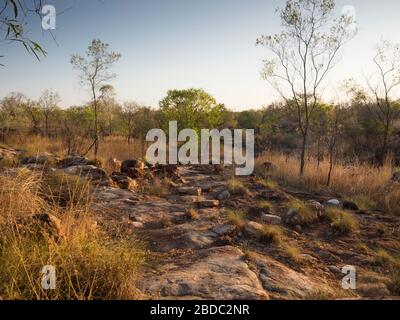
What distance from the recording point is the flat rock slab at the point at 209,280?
11.0 ft

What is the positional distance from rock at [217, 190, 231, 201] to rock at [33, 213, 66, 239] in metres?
4.74

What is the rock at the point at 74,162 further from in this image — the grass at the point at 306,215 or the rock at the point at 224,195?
the grass at the point at 306,215

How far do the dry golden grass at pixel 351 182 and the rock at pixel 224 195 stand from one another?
274cm

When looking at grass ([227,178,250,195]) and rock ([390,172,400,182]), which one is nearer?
grass ([227,178,250,195])

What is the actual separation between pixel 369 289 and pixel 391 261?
1238 mm

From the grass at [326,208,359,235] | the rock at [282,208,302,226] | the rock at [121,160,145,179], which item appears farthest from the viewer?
the rock at [121,160,145,179]

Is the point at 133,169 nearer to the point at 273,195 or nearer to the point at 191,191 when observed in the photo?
the point at 191,191

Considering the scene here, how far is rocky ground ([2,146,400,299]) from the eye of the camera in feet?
12.0

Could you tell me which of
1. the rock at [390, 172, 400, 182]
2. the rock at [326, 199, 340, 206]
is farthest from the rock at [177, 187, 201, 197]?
the rock at [390, 172, 400, 182]

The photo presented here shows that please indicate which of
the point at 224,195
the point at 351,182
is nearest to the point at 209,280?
the point at 224,195

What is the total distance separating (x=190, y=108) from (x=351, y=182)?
22.8 ft

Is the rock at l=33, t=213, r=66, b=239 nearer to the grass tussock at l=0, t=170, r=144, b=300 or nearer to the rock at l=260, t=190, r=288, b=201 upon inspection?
the grass tussock at l=0, t=170, r=144, b=300

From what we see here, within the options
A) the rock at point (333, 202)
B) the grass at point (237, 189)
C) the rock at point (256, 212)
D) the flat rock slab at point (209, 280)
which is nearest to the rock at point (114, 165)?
the grass at point (237, 189)
